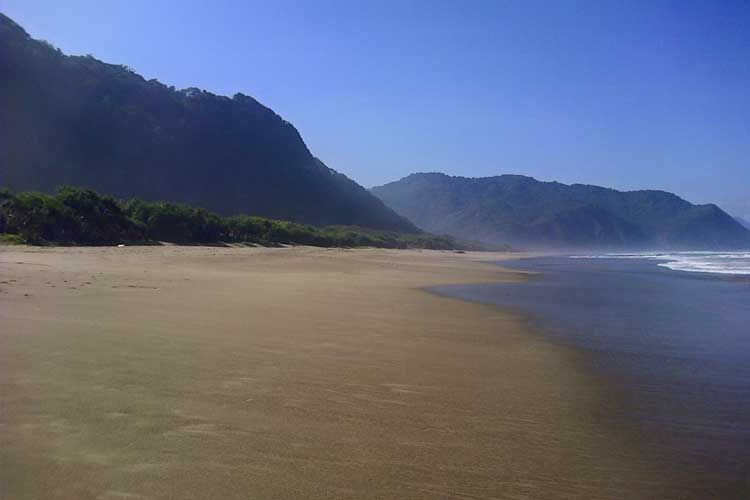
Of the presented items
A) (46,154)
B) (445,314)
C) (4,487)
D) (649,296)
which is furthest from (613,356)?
(46,154)

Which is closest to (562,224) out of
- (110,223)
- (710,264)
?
(710,264)

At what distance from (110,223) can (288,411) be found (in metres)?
27.6

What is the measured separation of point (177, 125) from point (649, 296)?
80.6 metres

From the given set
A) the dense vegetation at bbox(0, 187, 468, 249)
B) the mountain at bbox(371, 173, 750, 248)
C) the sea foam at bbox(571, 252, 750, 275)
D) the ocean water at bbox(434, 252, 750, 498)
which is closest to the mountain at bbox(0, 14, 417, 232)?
the dense vegetation at bbox(0, 187, 468, 249)

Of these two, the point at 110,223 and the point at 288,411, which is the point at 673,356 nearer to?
the point at 288,411

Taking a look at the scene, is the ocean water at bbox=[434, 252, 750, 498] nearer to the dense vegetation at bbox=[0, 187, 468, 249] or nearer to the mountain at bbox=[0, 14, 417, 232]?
the dense vegetation at bbox=[0, 187, 468, 249]

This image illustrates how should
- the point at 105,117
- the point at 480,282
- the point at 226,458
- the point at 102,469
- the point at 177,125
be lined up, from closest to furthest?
the point at 102,469 < the point at 226,458 < the point at 480,282 < the point at 105,117 < the point at 177,125

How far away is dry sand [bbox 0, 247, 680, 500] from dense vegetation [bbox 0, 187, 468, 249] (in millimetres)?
17968

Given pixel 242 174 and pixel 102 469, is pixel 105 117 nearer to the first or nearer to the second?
pixel 242 174

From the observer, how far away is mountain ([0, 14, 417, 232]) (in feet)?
203

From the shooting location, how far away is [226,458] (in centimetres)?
340

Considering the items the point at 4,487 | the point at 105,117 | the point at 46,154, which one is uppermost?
the point at 105,117

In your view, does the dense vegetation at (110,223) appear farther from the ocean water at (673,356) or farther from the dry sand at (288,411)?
the ocean water at (673,356)

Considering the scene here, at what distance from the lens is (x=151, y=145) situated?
3017 inches
